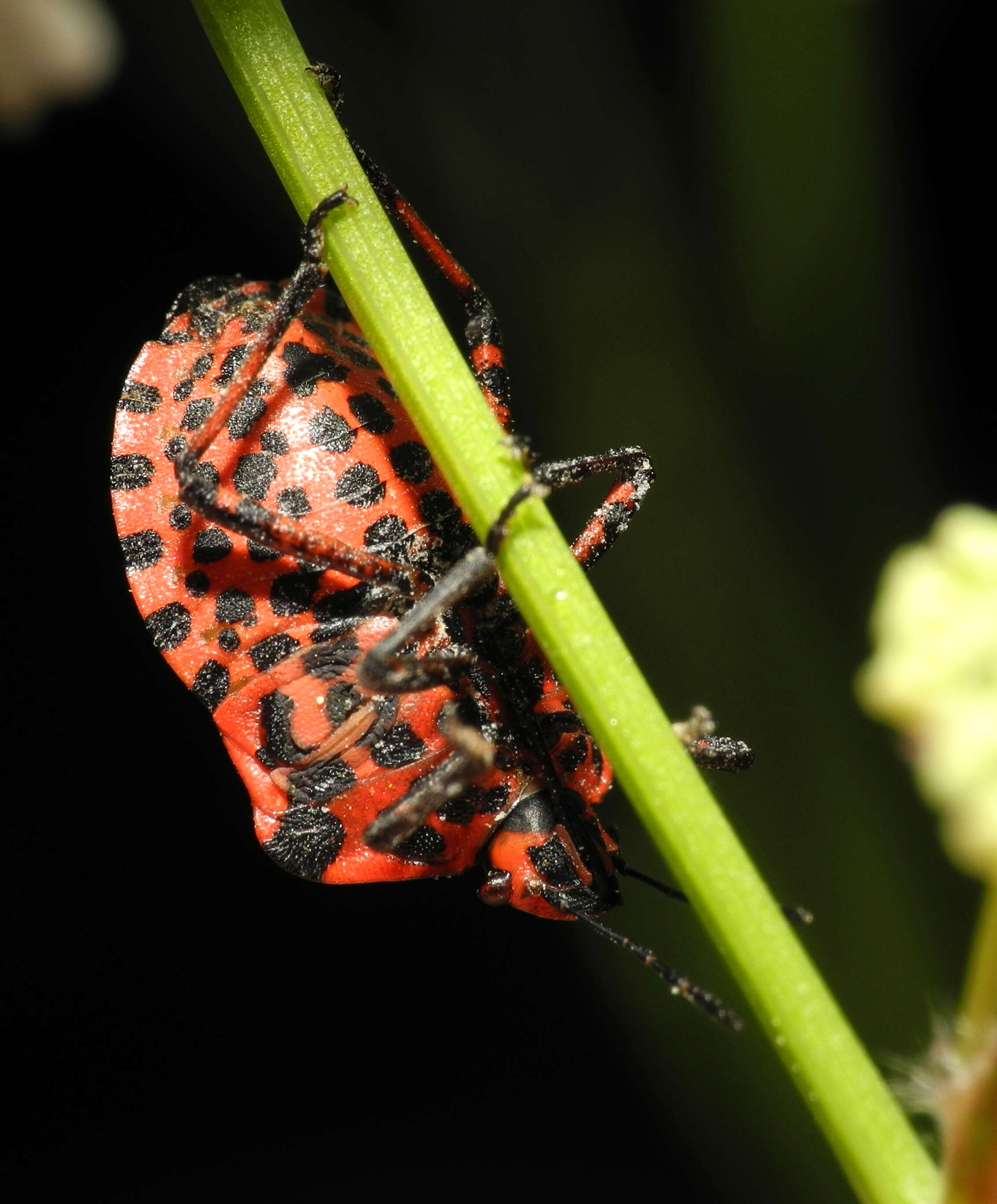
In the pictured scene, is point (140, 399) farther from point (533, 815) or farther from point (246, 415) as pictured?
point (533, 815)

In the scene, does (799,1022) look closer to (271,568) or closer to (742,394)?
(271,568)

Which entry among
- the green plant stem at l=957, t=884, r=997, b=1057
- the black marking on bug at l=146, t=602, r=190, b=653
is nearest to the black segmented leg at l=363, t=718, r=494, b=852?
the black marking on bug at l=146, t=602, r=190, b=653

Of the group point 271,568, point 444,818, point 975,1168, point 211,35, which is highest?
point 211,35

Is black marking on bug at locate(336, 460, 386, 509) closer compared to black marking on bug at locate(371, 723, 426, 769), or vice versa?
black marking on bug at locate(336, 460, 386, 509)

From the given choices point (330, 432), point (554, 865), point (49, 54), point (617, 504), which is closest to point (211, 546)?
point (330, 432)

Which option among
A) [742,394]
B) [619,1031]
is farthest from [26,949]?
[742,394]

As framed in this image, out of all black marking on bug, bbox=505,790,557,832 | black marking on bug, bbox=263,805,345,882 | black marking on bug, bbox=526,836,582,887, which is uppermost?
black marking on bug, bbox=263,805,345,882

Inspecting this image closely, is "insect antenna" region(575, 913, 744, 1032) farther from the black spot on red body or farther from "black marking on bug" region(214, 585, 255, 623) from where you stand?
the black spot on red body
